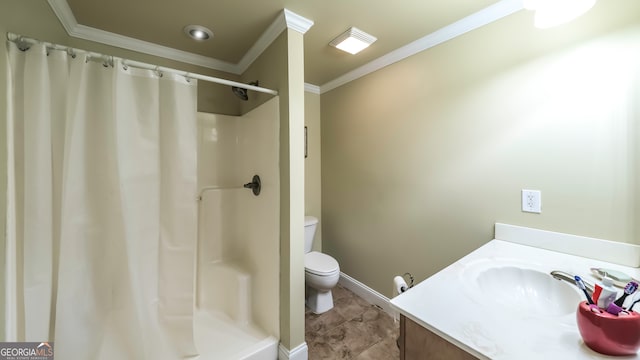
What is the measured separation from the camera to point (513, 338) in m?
0.60

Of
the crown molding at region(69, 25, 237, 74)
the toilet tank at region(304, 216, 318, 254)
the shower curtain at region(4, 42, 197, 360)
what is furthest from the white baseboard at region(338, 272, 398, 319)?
the crown molding at region(69, 25, 237, 74)

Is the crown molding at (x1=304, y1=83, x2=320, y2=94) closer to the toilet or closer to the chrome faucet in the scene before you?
the toilet

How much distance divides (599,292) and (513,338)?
10.1 inches

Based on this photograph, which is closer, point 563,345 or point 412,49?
point 563,345

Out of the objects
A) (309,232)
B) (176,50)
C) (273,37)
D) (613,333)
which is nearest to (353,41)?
(273,37)

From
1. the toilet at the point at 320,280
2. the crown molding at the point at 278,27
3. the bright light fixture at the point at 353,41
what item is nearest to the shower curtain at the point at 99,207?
the crown molding at the point at 278,27

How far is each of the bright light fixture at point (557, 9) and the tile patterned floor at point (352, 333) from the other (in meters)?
2.06

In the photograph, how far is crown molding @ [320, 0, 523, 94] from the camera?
130 centimetres

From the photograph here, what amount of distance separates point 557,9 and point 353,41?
1067 millimetres

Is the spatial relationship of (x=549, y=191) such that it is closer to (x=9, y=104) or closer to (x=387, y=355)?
(x=387, y=355)

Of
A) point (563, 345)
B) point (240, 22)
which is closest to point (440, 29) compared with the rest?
point (240, 22)

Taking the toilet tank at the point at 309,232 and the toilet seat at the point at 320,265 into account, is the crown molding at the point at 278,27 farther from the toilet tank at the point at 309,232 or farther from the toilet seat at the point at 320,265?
the toilet seat at the point at 320,265

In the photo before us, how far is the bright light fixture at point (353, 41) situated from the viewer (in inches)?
62.0

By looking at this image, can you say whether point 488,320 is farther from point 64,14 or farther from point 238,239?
point 64,14
